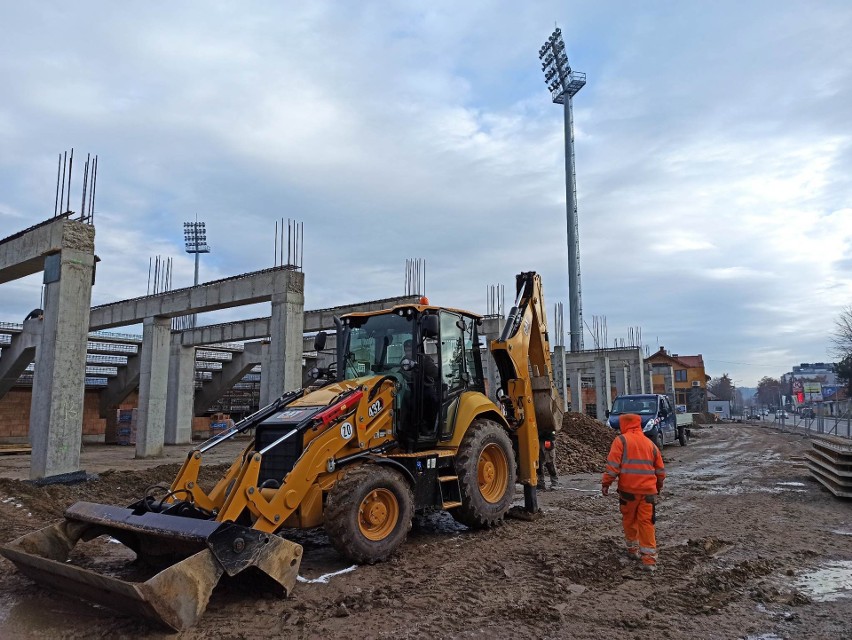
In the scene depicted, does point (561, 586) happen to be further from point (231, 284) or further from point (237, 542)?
point (231, 284)

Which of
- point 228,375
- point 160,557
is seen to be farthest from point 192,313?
point 160,557

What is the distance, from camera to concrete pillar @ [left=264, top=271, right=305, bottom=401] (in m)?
16.8

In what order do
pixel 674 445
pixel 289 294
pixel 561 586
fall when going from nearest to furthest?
1. pixel 561 586
2. pixel 289 294
3. pixel 674 445

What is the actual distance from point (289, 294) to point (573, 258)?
99.6 ft

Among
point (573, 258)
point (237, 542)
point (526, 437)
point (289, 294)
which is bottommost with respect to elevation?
point (237, 542)

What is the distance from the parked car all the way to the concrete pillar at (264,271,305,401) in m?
9.91

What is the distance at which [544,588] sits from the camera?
17.9 feet

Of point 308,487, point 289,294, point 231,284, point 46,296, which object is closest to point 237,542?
point 308,487

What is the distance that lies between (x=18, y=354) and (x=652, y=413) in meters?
24.5

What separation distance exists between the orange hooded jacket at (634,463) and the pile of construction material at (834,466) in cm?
621

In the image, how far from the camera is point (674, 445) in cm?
2455

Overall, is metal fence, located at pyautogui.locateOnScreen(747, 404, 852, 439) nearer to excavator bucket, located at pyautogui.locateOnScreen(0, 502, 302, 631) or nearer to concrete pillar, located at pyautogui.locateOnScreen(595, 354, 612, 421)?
concrete pillar, located at pyautogui.locateOnScreen(595, 354, 612, 421)

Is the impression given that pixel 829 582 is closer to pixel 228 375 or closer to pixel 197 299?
pixel 197 299

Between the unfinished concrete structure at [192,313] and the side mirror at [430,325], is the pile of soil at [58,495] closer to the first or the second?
the side mirror at [430,325]
